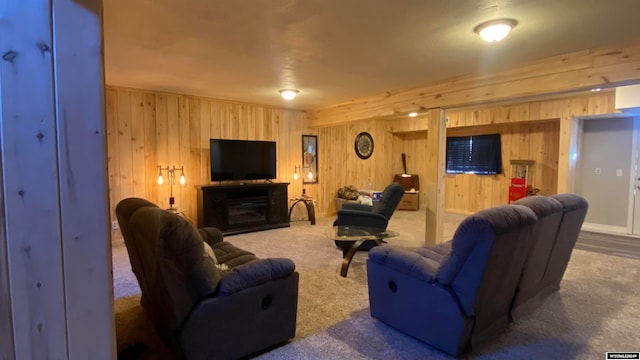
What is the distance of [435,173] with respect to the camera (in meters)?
4.51

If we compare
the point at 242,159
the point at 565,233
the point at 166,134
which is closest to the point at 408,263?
the point at 565,233

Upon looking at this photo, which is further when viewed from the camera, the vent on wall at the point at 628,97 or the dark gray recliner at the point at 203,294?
the vent on wall at the point at 628,97

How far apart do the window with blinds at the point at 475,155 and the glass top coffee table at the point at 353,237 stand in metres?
4.35

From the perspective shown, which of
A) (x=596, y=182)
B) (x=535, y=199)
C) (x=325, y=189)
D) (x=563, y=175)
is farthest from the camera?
(x=325, y=189)

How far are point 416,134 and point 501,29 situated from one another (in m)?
6.49

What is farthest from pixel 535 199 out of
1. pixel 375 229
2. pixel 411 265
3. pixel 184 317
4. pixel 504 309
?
pixel 184 317

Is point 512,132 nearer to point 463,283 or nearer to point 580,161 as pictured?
point 580,161

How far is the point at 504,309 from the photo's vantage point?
97.0 inches

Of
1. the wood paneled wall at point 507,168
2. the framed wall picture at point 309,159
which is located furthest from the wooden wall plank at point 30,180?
the wood paneled wall at point 507,168

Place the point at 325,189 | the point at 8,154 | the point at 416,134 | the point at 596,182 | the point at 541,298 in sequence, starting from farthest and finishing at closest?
the point at 416,134 → the point at 325,189 → the point at 596,182 → the point at 541,298 → the point at 8,154

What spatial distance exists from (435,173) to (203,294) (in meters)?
3.47

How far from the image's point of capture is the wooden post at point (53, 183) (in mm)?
1188

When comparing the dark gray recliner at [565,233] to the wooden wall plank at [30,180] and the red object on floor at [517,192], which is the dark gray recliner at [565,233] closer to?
the wooden wall plank at [30,180]

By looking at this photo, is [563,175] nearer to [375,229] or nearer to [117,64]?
[375,229]
